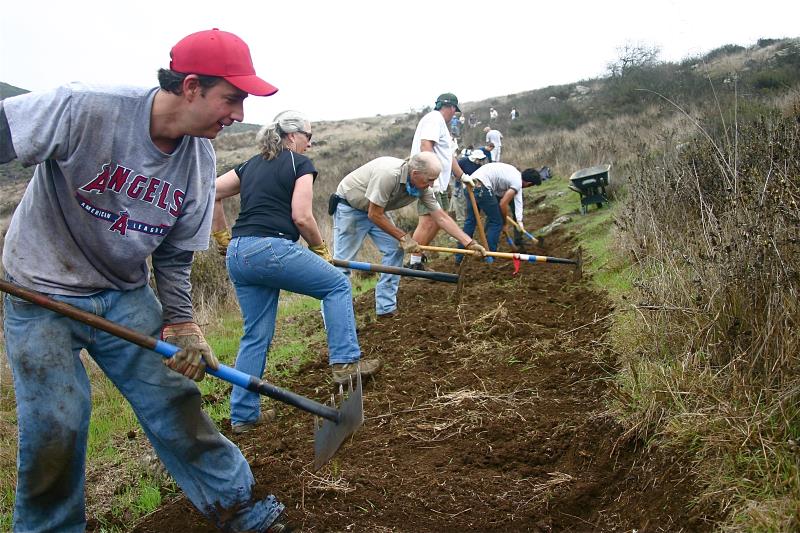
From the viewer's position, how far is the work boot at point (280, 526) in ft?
9.63

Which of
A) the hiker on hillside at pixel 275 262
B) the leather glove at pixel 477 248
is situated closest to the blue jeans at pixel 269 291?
the hiker on hillside at pixel 275 262

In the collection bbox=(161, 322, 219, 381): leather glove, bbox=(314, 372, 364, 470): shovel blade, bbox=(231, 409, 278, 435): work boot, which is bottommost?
bbox=(231, 409, 278, 435): work boot

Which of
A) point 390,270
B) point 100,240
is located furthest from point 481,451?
point 390,270

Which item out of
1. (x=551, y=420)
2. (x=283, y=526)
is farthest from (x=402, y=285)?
(x=283, y=526)

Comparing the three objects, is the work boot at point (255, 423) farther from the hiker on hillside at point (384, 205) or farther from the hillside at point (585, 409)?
the hiker on hillside at point (384, 205)

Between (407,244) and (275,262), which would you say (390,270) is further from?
(275,262)

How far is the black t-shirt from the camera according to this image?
169 inches

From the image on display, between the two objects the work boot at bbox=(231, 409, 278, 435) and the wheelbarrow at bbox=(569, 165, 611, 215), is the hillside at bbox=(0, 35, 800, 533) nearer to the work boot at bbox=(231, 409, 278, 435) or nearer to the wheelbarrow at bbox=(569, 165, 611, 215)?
the work boot at bbox=(231, 409, 278, 435)

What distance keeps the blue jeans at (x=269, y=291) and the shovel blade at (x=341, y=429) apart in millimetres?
1138

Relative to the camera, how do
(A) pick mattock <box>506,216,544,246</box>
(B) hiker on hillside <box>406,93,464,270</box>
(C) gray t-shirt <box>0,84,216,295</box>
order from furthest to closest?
(A) pick mattock <box>506,216,544,246</box> < (B) hiker on hillside <box>406,93,464,270</box> < (C) gray t-shirt <box>0,84,216,295</box>

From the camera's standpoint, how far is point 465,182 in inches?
353

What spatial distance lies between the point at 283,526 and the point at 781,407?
2.10 m

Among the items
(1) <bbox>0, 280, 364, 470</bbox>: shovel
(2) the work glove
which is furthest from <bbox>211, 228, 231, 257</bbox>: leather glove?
(1) <bbox>0, 280, 364, 470</bbox>: shovel

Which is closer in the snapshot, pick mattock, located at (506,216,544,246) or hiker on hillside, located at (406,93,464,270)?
hiker on hillside, located at (406,93,464,270)
